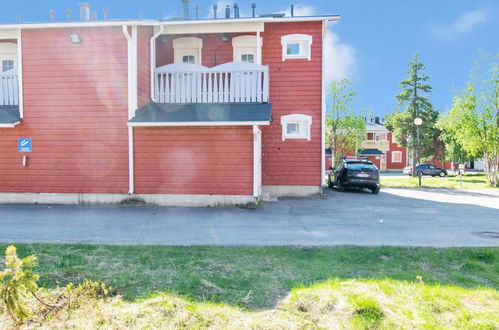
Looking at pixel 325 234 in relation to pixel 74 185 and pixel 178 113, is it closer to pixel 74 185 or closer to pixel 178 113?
pixel 178 113

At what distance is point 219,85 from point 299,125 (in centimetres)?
388

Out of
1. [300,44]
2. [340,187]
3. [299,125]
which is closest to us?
[300,44]

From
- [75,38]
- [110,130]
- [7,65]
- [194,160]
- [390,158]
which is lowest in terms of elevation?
[390,158]

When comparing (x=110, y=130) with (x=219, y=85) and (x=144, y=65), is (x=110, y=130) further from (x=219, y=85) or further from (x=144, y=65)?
(x=219, y=85)

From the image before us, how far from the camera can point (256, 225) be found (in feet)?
25.2

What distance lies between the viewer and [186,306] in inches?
135

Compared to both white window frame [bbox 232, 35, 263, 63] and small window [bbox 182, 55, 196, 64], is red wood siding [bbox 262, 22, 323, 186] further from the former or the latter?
small window [bbox 182, 55, 196, 64]

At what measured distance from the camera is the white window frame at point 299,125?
13.2 meters

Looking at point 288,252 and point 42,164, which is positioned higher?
point 42,164

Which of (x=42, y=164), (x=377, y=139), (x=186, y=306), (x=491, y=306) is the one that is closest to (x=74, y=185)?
(x=42, y=164)

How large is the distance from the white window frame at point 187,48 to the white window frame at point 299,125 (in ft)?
14.2

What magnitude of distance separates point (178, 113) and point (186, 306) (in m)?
7.68

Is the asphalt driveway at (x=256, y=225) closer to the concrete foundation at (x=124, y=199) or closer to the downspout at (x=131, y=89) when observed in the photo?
the concrete foundation at (x=124, y=199)

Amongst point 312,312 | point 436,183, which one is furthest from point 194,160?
point 436,183
